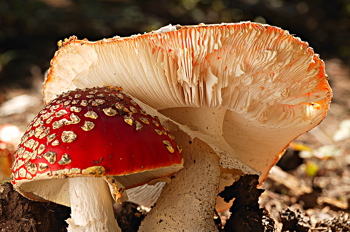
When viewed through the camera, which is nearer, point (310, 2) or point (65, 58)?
point (65, 58)

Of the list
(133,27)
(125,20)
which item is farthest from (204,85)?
(125,20)

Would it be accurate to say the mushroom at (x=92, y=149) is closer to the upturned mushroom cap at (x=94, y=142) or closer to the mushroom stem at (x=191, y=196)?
the upturned mushroom cap at (x=94, y=142)

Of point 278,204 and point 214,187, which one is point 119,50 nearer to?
point 214,187

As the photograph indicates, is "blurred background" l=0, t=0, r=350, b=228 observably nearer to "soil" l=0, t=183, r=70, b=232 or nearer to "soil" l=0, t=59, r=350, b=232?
"soil" l=0, t=59, r=350, b=232

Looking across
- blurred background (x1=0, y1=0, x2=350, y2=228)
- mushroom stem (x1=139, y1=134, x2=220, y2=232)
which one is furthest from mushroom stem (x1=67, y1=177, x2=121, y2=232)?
blurred background (x1=0, y1=0, x2=350, y2=228)

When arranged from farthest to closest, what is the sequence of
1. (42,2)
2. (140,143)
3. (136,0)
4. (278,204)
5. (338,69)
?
(136,0)
(42,2)
(338,69)
(278,204)
(140,143)

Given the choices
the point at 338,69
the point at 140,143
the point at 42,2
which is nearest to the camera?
the point at 140,143

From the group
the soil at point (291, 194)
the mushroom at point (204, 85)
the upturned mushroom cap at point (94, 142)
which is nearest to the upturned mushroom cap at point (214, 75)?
the mushroom at point (204, 85)

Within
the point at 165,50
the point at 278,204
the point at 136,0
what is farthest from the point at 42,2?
the point at 165,50
